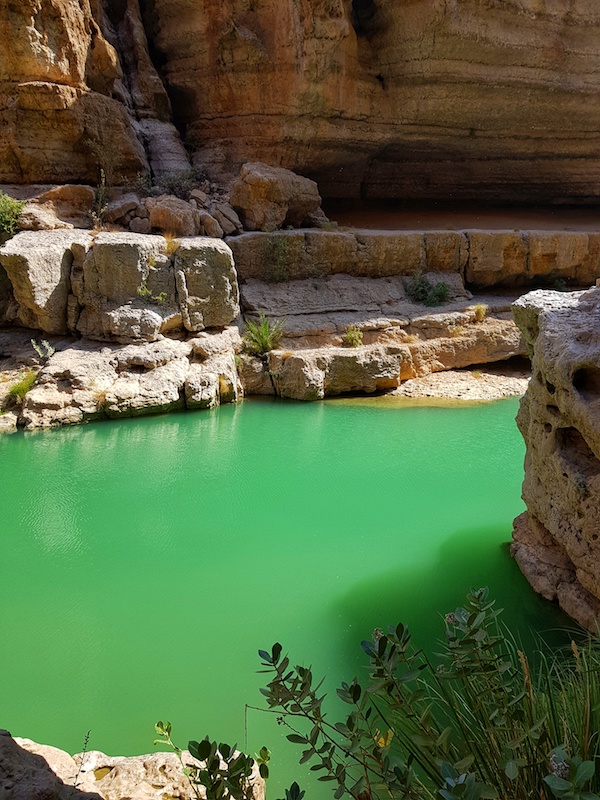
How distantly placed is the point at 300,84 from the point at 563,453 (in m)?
10.5

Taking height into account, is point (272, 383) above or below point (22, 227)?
below

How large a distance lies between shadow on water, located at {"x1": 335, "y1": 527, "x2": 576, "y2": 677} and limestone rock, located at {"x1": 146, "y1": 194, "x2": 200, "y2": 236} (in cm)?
737

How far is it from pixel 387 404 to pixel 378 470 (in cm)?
304

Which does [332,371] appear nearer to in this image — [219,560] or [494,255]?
[494,255]

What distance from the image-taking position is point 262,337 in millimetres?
9617

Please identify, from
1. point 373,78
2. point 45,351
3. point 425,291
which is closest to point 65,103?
point 45,351

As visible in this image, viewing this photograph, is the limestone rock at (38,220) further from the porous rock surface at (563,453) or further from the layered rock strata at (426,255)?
the porous rock surface at (563,453)

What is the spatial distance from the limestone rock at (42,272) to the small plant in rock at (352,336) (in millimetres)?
4291

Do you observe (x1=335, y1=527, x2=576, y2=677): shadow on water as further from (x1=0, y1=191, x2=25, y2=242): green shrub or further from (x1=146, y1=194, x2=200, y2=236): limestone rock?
(x1=0, y1=191, x2=25, y2=242): green shrub

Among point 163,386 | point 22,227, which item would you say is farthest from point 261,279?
point 22,227

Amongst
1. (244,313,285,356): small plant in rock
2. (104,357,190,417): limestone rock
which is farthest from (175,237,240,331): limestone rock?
(104,357,190,417): limestone rock

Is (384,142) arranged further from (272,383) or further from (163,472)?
(163,472)

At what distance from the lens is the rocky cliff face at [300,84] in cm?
1062

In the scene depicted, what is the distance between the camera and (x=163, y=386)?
8500 mm
